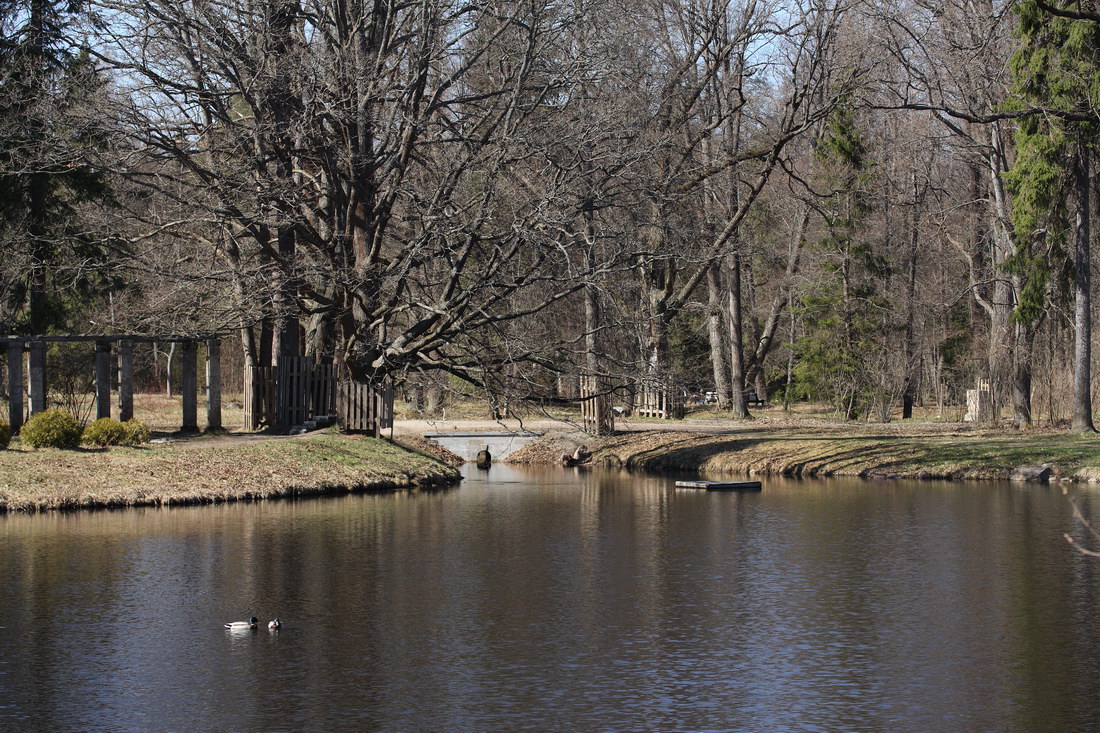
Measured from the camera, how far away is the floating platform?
2719cm

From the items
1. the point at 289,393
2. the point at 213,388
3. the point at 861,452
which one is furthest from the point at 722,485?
the point at 213,388

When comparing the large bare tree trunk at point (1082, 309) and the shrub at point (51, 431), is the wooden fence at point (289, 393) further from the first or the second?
the large bare tree trunk at point (1082, 309)

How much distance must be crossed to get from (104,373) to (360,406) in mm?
5875

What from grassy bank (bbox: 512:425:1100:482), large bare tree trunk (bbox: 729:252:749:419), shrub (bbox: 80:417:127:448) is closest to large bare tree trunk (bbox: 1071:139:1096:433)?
grassy bank (bbox: 512:425:1100:482)

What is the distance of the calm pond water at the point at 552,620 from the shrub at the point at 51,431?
9.95 ft

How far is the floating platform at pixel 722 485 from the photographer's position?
89.2ft

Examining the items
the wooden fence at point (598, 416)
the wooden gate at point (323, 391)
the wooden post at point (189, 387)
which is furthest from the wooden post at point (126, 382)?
the wooden fence at point (598, 416)

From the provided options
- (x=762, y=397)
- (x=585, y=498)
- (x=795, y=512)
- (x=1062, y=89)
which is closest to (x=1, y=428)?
(x=585, y=498)

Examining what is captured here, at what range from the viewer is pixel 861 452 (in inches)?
1210

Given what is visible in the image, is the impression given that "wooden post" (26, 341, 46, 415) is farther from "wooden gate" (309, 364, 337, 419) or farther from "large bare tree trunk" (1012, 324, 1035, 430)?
"large bare tree trunk" (1012, 324, 1035, 430)

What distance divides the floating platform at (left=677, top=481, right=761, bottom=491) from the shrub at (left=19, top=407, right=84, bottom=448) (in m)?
12.6

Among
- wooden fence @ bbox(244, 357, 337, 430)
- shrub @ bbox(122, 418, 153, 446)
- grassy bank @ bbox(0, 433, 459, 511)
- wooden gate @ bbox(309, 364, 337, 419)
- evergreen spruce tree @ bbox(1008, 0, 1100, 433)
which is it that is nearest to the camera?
grassy bank @ bbox(0, 433, 459, 511)

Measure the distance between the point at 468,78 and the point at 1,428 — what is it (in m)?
13.2

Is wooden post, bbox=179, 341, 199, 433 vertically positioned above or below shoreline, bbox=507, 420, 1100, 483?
above
